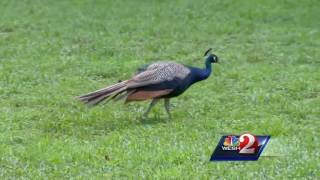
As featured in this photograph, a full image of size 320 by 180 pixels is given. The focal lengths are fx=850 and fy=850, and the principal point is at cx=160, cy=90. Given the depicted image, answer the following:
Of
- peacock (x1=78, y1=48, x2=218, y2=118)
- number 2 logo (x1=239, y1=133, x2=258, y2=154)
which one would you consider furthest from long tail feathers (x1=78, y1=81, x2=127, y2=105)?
number 2 logo (x1=239, y1=133, x2=258, y2=154)

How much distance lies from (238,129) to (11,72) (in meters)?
4.12

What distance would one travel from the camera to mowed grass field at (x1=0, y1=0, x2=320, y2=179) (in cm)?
715

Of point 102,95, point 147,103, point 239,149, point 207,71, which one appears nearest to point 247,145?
point 239,149

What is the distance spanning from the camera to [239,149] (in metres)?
7.17

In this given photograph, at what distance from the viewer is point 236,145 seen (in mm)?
7258

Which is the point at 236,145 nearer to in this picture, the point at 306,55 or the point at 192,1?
the point at 306,55

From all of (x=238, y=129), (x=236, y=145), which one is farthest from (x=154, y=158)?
(x=238, y=129)

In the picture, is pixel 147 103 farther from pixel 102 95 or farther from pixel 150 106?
pixel 102 95

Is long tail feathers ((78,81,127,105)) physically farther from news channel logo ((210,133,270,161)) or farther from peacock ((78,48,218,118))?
news channel logo ((210,133,270,161))

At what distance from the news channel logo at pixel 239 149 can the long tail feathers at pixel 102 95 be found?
1.74 meters

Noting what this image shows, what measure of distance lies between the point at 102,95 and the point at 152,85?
541 mm

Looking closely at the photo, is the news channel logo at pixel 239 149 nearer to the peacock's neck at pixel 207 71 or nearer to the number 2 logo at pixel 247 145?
the number 2 logo at pixel 247 145

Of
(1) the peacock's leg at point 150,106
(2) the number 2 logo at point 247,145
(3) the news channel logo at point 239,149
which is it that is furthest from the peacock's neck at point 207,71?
(2) the number 2 logo at point 247,145

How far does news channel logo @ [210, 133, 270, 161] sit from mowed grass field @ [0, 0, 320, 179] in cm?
7
